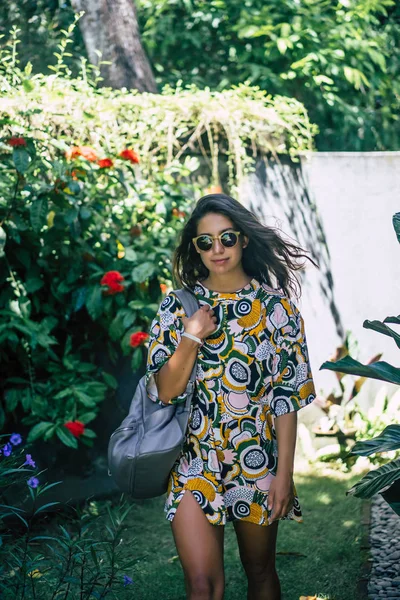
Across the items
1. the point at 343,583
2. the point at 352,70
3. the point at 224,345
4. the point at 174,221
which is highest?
the point at 352,70

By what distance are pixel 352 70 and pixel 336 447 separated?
4289 mm

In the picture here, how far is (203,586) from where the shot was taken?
2.72m

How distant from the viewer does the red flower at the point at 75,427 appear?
14.4 ft

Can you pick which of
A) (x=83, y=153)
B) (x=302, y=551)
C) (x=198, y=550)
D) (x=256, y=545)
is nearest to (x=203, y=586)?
(x=198, y=550)

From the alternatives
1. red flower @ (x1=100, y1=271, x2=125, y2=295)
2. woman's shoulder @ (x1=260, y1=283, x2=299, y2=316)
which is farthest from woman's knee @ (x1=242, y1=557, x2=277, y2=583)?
red flower @ (x1=100, y1=271, x2=125, y2=295)

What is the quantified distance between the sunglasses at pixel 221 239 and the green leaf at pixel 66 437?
6.03ft

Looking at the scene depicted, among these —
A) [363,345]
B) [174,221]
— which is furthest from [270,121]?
[363,345]

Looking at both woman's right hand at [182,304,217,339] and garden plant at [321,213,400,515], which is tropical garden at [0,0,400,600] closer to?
garden plant at [321,213,400,515]

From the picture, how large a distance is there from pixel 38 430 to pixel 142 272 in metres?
1.05

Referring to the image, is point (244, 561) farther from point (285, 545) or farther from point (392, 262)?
point (392, 262)

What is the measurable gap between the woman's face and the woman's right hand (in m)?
0.16

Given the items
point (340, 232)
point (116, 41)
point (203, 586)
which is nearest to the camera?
point (203, 586)

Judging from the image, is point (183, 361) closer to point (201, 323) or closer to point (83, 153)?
point (201, 323)

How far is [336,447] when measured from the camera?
5.69 metres
